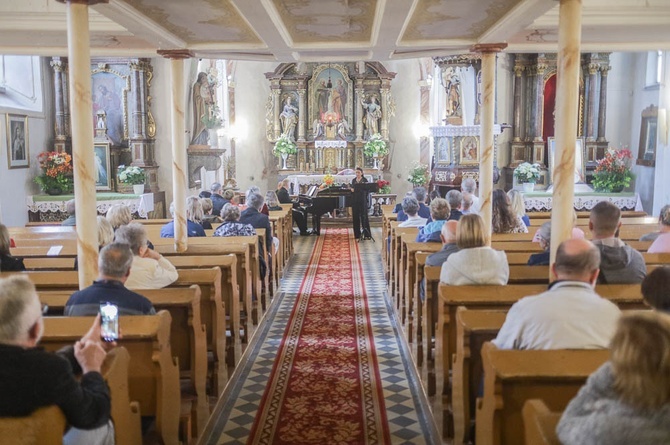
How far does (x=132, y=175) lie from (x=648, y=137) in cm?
1102

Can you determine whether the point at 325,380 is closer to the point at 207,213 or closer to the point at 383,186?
the point at 207,213

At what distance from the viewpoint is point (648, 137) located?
14.4 m

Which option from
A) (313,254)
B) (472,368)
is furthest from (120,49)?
(472,368)

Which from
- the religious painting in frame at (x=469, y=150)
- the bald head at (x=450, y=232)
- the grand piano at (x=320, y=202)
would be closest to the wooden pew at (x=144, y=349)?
the bald head at (x=450, y=232)

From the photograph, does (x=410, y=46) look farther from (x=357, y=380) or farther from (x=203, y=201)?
(x=357, y=380)

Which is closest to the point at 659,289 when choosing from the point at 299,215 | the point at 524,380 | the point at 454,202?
the point at 524,380

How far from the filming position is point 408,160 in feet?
72.3

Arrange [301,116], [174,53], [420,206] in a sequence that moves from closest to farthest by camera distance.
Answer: [174,53] < [420,206] < [301,116]

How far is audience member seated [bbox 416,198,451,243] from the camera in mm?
7184

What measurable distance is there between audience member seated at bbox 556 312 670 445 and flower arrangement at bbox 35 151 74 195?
1307 centimetres

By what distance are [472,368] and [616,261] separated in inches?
55.1

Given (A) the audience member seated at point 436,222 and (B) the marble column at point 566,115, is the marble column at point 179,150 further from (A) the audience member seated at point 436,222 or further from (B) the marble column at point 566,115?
(B) the marble column at point 566,115

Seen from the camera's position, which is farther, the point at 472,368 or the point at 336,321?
the point at 336,321

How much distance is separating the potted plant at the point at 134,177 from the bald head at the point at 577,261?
1188 centimetres
